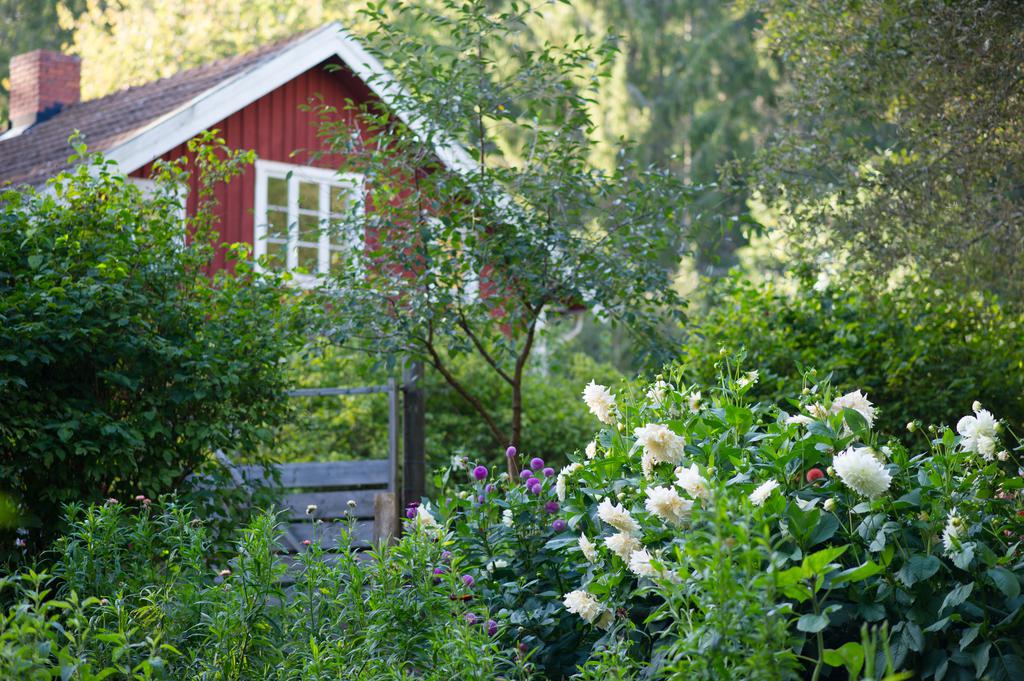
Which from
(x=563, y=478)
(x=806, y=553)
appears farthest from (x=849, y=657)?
(x=563, y=478)

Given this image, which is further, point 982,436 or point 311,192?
point 311,192

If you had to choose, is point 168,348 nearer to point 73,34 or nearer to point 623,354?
point 623,354

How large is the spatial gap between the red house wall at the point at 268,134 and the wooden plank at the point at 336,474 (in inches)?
134

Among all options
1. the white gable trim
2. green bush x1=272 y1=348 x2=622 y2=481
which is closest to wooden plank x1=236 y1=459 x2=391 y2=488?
green bush x1=272 y1=348 x2=622 y2=481

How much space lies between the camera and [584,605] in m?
3.06

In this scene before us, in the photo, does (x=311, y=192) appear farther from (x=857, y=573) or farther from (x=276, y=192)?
(x=857, y=573)

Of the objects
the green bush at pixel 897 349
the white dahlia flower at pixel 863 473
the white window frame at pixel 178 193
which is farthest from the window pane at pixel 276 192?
the white dahlia flower at pixel 863 473

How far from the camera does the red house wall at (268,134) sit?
A: 10672mm

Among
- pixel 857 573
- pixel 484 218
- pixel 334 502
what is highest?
pixel 484 218

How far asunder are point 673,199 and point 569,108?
0.90 metres

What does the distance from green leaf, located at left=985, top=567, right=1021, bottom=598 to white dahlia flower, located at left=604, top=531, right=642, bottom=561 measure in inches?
35.1

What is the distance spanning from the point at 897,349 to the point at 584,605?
15.0ft

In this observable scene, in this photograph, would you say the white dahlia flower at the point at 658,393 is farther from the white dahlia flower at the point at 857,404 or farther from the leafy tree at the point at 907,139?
the leafy tree at the point at 907,139

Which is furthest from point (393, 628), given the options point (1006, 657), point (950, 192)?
point (950, 192)
